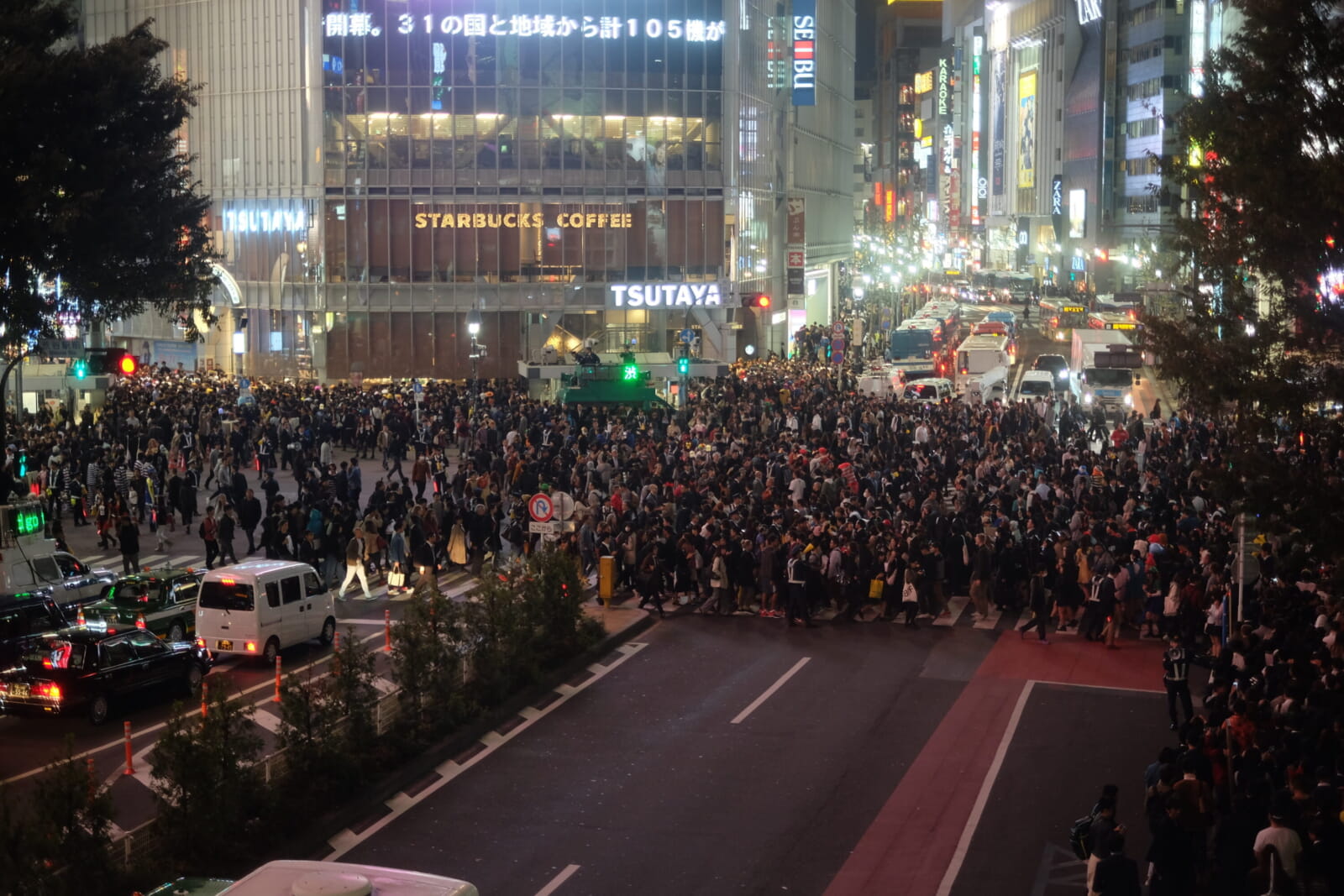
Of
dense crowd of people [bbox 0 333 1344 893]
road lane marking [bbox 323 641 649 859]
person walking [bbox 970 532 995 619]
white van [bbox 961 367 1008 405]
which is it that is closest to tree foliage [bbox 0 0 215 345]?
dense crowd of people [bbox 0 333 1344 893]

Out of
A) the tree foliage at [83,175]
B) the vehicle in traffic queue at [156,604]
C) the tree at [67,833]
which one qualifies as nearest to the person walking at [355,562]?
the vehicle in traffic queue at [156,604]

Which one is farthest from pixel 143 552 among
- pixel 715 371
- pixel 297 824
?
pixel 715 371

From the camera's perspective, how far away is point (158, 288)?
99.5ft

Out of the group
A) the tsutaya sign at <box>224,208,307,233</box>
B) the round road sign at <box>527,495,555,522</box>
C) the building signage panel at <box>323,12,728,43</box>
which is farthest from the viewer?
the tsutaya sign at <box>224,208,307,233</box>

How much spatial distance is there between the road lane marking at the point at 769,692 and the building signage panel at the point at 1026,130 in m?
154

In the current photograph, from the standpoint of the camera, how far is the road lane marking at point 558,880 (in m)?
12.9

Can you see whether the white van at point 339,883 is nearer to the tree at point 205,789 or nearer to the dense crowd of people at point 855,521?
the tree at point 205,789

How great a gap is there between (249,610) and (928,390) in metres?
31.8

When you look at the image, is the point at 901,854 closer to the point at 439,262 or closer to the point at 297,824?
the point at 297,824

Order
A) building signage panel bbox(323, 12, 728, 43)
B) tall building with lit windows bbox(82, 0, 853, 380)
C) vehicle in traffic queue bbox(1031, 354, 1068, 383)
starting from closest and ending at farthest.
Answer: vehicle in traffic queue bbox(1031, 354, 1068, 383), building signage panel bbox(323, 12, 728, 43), tall building with lit windows bbox(82, 0, 853, 380)

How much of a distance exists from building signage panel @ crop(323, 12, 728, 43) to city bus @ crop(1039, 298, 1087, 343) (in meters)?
27.5

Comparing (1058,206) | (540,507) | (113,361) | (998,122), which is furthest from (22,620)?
(998,122)

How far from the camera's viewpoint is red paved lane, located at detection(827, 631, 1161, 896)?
13492 millimetres

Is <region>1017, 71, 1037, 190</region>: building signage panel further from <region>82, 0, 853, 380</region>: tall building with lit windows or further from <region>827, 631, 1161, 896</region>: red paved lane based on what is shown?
<region>827, 631, 1161, 896</region>: red paved lane
